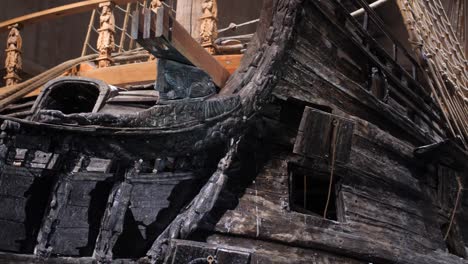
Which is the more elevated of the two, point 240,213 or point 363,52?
point 363,52

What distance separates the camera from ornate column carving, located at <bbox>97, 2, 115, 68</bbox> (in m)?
4.14

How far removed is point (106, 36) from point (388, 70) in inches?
78.6

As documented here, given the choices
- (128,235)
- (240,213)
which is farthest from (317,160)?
(128,235)

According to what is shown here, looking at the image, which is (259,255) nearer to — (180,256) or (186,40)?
(180,256)

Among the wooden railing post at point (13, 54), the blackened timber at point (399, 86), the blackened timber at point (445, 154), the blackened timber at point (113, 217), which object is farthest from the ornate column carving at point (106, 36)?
the blackened timber at point (445, 154)

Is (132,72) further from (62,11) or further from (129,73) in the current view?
(62,11)

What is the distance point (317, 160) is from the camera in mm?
3145

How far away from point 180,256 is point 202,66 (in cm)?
89

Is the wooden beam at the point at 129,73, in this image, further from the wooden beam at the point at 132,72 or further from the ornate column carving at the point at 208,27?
the ornate column carving at the point at 208,27

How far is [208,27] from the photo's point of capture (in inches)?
142

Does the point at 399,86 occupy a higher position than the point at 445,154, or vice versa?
the point at 399,86

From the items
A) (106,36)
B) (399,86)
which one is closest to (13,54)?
(106,36)

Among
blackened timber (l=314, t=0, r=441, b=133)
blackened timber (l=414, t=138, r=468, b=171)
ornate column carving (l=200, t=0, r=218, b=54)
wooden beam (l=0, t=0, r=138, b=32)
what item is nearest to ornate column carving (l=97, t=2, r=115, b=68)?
wooden beam (l=0, t=0, r=138, b=32)

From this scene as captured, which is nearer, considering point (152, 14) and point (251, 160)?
point (152, 14)
